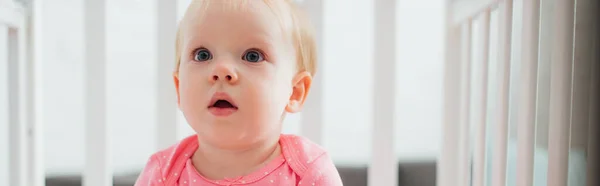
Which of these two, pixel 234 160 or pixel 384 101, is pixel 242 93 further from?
pixel 384 101

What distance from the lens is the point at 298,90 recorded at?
3.07 ft

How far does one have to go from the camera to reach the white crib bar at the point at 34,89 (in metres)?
1.26

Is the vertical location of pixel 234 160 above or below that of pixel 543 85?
below

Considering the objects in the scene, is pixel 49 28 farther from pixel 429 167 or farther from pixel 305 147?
pixel 429 167

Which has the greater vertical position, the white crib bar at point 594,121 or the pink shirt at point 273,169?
the white crib bar at point 594,121

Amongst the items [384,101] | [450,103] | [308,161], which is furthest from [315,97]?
[308,161]

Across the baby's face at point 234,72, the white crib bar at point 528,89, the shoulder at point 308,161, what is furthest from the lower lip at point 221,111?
the white crib bar at point 528,89

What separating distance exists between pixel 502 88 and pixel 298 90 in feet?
0.95

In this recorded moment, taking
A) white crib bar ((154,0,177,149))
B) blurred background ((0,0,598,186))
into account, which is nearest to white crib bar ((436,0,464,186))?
blurred background ((0,0,598,186))

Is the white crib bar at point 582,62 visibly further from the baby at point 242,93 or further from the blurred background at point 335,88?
the baby at point 242,93

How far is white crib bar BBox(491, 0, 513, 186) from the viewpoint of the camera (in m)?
0.92

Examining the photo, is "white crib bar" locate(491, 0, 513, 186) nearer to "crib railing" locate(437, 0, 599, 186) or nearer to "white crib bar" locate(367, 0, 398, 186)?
"crib railing" locate(437, 0, 599, 186)

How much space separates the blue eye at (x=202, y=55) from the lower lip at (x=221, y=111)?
0.23ft

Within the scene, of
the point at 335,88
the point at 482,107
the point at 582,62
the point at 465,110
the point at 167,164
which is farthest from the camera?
the point at 335,88
